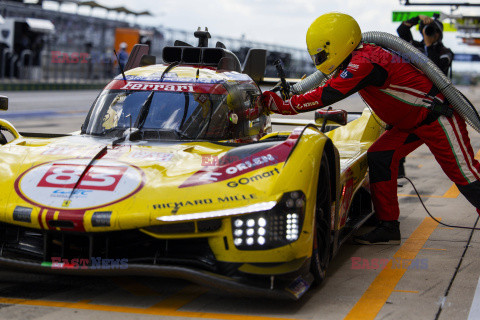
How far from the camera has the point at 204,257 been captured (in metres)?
4.25

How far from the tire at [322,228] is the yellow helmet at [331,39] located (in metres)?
1.30

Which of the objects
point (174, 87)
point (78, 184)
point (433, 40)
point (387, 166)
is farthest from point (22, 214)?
point (433, 40)

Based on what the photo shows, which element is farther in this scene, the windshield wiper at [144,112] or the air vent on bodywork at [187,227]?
the windshield wiper at [144,112]

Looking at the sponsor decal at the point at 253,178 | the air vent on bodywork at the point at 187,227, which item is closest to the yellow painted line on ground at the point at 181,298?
the air vent on bodywork at the point at 187,227

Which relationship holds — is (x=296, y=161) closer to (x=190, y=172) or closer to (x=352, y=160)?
(x=190, y=172)

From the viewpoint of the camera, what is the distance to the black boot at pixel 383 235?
6301 mm

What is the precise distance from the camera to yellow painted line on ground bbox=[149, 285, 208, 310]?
4.34 metres

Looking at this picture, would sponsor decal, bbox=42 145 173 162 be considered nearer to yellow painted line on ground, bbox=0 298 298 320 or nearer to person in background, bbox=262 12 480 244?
yellow painted line on ground, bbox=0 298 298 320

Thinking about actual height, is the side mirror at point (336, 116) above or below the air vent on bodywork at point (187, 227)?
above

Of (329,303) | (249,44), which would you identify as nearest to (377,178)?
(329,303)

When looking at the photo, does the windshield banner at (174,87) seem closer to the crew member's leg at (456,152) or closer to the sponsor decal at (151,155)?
the sponsor decal at (151,155)

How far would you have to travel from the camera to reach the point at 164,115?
570cm

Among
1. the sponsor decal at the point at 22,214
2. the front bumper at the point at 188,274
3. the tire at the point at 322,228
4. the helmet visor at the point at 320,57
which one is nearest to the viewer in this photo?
the front bumper at the point at 188,274

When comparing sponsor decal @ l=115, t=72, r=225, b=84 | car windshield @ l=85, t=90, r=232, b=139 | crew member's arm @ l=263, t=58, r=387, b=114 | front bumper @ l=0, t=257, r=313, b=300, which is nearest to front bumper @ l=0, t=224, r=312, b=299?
front bumper @ l=0, t=257, r=313, b=300
